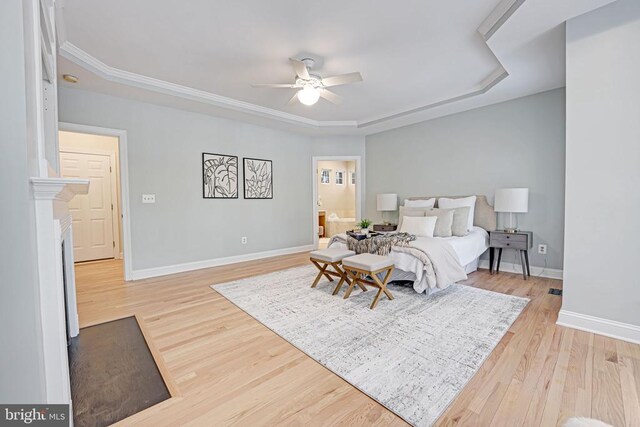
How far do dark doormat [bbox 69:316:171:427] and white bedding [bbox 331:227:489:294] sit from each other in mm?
2471

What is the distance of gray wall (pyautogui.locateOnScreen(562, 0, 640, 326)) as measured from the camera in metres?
2.10

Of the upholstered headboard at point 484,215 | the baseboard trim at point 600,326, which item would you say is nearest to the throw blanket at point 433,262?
the baseboard trim at point 600,326

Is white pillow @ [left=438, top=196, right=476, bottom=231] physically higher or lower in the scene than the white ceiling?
lower

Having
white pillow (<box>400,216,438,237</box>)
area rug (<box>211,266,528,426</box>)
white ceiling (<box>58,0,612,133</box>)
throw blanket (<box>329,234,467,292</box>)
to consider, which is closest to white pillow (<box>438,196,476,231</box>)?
white pillow (<box>400,216,438,237</box>)

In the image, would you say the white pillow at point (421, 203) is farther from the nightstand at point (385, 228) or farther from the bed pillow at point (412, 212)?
the nightstand at point (385, 228)

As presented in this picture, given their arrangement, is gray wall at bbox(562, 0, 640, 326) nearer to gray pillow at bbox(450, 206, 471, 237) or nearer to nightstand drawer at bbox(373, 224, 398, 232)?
gray pillow at bbox(450, 206, 471, 237)

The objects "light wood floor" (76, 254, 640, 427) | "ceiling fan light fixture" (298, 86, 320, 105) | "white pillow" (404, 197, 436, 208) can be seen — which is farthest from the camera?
"white pillow" (404, 197, 436, 208)

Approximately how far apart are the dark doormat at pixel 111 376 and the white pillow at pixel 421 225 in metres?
3.39

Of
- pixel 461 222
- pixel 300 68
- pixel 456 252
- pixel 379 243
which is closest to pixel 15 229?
pixel 300 68

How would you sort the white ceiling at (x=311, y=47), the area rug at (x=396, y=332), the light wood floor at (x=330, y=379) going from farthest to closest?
the white ceiling at (x=311, y=47)
the area rug at (x=396, y=332)
the light wood floor at (x=330, y=379)

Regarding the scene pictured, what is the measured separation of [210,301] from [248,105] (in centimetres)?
308

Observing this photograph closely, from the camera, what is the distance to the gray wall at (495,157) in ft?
12.5

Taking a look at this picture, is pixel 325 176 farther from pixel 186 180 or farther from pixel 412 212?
pixel 186 180

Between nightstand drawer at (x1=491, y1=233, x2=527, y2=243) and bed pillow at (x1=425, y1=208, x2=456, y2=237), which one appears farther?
bed pillow at (x1=425, y1=208, x2=456, y2=237)
